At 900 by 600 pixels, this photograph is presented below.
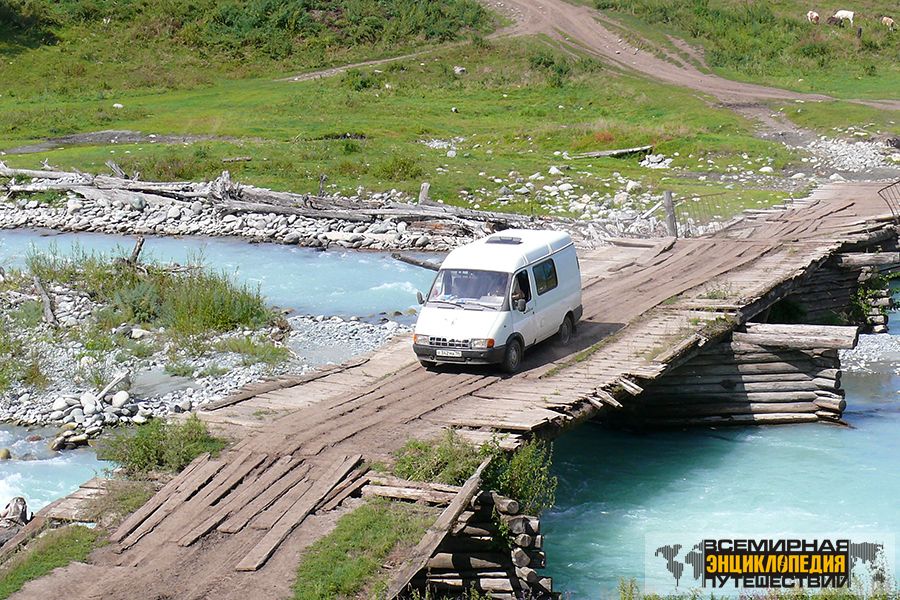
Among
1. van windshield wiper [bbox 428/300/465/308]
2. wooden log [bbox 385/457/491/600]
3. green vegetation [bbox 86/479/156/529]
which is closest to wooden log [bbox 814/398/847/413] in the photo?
van windshield wiper [bbox 428/300/465/308]

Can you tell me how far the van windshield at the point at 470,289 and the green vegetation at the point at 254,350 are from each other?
6.08m

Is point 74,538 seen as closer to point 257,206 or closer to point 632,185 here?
point 257,206

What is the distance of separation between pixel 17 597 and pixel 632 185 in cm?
3467

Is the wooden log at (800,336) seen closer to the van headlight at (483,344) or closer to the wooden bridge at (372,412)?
the wooden bridge at (372,412)

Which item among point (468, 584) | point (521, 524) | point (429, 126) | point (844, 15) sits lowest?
point (429, 126)

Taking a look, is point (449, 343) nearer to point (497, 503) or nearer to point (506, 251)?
point (506, 251)

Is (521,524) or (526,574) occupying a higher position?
(521,524)

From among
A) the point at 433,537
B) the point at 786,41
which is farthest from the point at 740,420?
the point at 786,41

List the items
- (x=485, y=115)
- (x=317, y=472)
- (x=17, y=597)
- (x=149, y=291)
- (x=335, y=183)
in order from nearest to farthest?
1. (x=17, y=597)
2. (x=317, y=472)
3. (x=149, y=291)
4. (x=335, y=183)
5. (x=485, y=115)

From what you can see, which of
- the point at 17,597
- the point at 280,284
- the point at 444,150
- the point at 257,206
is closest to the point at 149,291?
the point at 280,284

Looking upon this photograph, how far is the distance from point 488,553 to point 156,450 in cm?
519

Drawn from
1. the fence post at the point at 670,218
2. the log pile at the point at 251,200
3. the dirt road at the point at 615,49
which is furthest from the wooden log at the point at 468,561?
the dirt road at the point at 615,49

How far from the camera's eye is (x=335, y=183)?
46.7 meters

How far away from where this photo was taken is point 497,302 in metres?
21.0
